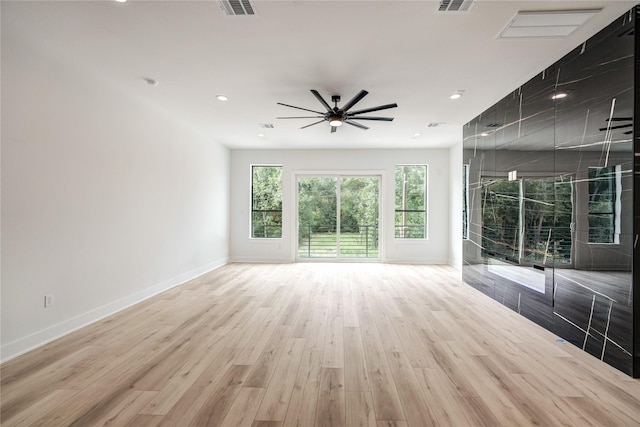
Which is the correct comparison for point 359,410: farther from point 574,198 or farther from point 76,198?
point 76,198

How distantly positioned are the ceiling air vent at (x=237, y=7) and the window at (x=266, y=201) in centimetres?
536

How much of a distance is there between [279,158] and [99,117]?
4.42 m

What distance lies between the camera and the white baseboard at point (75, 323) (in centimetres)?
262

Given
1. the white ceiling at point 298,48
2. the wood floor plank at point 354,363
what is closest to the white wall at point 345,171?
the white ceiling at point 298,48

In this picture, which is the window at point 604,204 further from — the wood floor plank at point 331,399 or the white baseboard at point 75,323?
the white baseboard at point 75,323

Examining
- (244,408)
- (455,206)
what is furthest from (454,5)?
(455,206)

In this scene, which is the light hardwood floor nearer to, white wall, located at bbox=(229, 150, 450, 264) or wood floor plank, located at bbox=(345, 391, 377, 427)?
wood floor plank, located at bbox=(345, 391, 377, 427)

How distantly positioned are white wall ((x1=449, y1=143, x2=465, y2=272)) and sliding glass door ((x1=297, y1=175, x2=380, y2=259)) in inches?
67.1

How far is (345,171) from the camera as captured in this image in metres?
7.65

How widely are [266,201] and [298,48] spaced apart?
5.13m

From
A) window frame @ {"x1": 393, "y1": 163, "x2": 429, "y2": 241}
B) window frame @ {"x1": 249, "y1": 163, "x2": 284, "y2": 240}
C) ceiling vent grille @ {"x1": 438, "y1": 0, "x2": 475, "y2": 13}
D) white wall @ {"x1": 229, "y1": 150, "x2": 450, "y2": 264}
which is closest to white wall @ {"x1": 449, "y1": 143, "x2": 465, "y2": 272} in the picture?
white wall @ {"x1": 229, "y1": 150, "x2": 450, "y2": 264}

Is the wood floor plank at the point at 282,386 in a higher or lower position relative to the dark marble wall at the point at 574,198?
lower

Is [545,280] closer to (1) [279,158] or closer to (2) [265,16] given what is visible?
(2) [265,16]

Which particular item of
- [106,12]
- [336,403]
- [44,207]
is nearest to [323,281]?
[336,403]
